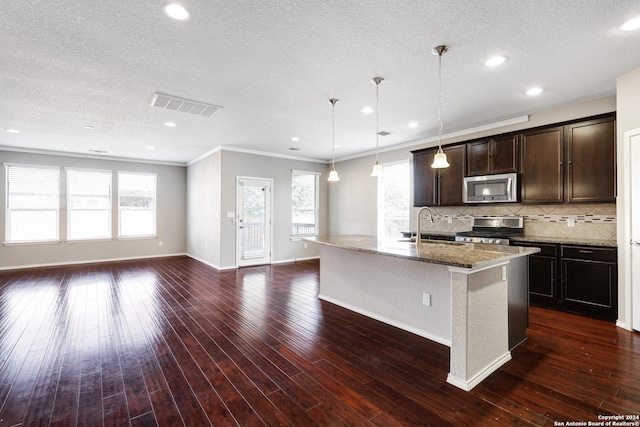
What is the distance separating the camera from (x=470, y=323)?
2.22 m

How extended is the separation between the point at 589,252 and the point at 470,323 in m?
2.51

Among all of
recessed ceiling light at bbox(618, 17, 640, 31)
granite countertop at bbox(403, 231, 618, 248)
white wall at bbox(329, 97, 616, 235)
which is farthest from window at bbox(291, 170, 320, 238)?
recessed ceiling light at bbox(618, 17, 640, 31)

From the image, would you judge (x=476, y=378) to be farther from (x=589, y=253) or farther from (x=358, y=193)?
(x=358, y=193)

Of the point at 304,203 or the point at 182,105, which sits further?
the point at 304,203

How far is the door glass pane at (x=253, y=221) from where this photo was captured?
6918 millimetres

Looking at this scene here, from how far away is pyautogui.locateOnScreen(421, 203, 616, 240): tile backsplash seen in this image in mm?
3881

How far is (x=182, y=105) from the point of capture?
13.0 ft

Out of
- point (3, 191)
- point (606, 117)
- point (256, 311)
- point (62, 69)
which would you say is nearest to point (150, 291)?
point (256, 311)

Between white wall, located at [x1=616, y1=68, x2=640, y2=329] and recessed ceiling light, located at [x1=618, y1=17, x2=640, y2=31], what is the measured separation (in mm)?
1078

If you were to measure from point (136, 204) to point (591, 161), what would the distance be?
938 cm

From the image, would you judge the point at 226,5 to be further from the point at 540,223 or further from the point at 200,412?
the point at 540,223

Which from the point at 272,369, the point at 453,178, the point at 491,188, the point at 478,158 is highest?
the point at 478,158

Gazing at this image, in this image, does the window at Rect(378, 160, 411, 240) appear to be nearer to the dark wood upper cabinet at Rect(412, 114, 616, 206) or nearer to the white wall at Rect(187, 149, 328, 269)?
the dark wood upper cabinet at Rect(412, 114, 616, 206)

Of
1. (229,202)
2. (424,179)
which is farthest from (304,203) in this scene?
(424,179)
